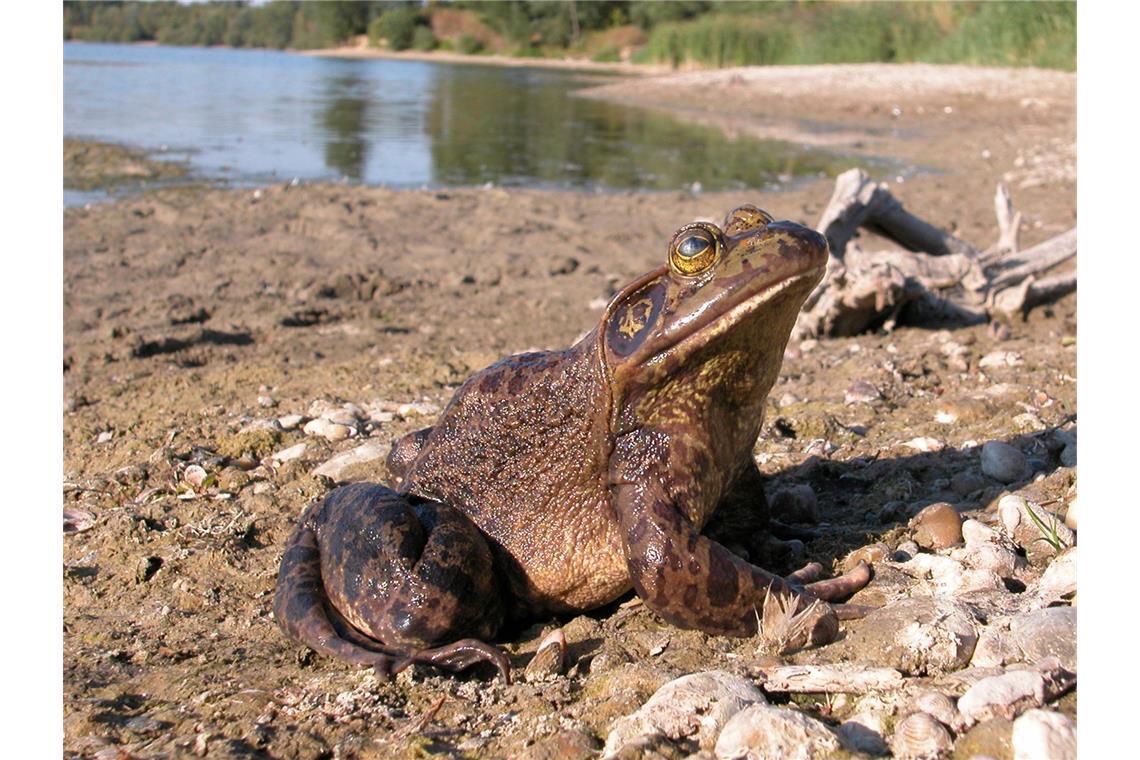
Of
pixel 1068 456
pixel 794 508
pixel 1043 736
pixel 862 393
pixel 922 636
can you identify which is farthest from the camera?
pixel 862 393

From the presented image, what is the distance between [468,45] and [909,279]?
69796 millimetres

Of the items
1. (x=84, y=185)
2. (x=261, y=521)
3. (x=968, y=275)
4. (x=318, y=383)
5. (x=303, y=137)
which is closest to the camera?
(x=261, y=521)

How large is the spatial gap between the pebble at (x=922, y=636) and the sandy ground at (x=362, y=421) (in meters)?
0.04

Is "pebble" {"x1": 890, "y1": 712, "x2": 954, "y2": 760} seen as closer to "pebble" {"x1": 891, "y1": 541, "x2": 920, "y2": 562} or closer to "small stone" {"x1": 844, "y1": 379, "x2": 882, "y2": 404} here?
"pebble" {"x1": 891, "y1": 541, "x2": 920, "y2": 562}

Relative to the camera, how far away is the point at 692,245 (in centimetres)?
350

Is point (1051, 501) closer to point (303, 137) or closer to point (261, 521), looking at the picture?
point (261, 521)

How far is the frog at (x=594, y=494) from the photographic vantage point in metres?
3.47

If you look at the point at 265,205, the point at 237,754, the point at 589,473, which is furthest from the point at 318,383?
the point at 265,205

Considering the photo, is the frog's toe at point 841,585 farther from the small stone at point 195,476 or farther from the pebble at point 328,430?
the small stone at point 195,476

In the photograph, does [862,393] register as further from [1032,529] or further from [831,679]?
[831,679]

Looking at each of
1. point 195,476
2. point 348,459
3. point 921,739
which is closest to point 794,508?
point 921,739

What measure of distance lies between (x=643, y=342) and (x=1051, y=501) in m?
1.98

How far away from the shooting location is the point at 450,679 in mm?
3430

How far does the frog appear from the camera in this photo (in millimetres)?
3467
